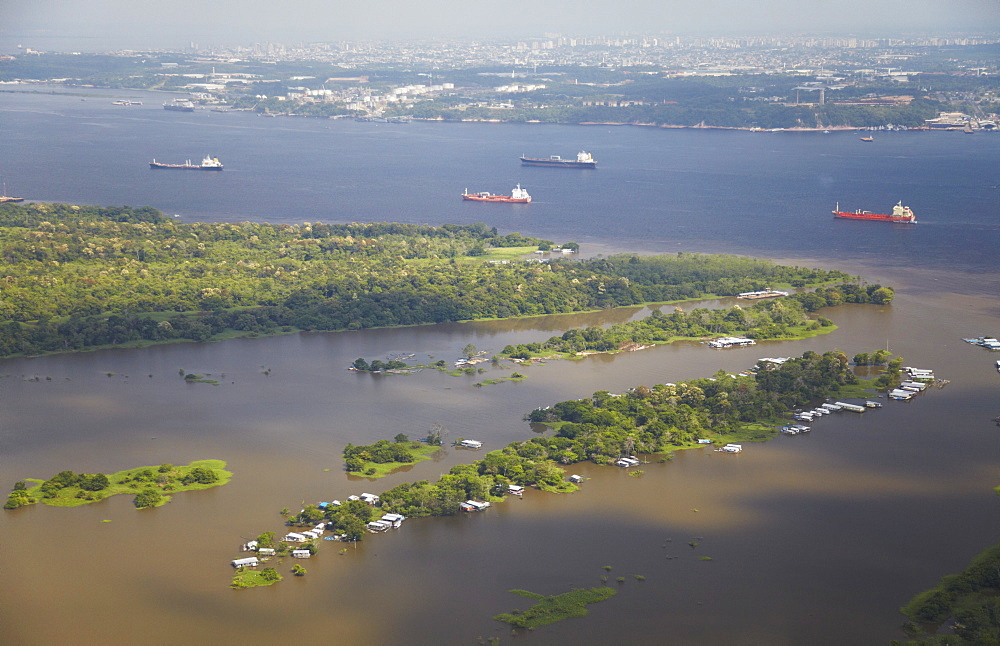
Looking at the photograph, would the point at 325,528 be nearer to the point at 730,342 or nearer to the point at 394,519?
the point at 394,519

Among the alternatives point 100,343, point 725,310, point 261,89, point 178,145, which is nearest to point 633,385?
point 725,310

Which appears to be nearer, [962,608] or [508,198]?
[962,608]

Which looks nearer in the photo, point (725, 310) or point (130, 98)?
point (725, 310)

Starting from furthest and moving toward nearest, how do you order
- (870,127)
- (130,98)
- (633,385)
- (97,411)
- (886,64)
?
(886,64), (130,98), (870,127), (633,385), (97,411)

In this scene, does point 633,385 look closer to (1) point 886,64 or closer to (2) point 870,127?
(2) point 870,127

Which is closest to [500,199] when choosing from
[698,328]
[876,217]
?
[876,217]

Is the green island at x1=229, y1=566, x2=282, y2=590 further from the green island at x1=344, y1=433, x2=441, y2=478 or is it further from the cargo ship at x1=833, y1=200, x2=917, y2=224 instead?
the cargo ship at x1=833, y1=200, x2=917, y2=224
